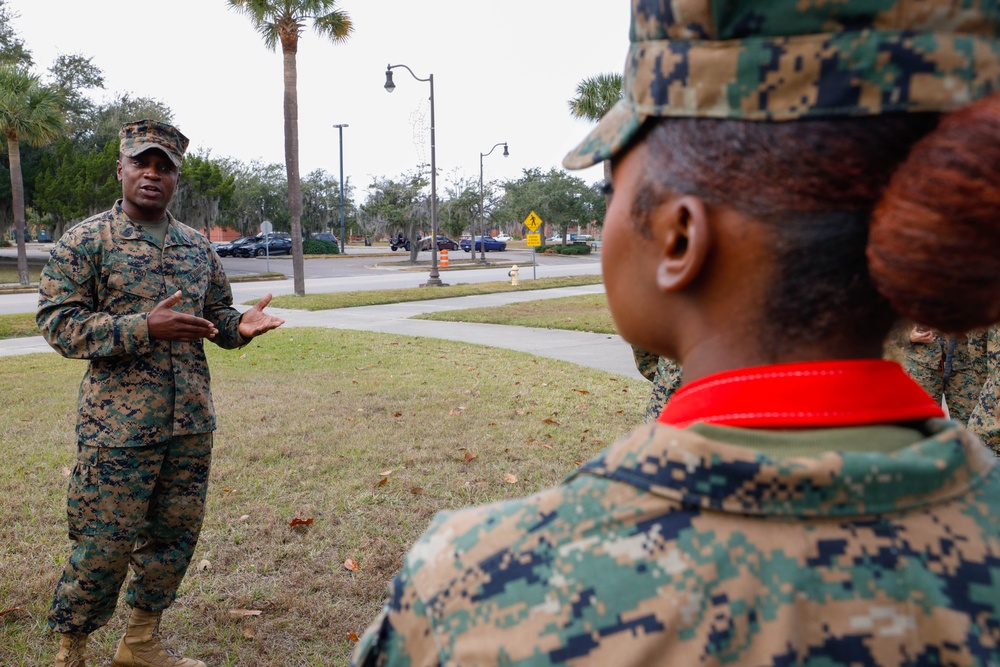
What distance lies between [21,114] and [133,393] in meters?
29.5

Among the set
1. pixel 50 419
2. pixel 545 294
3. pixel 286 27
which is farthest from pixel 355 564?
pixel 286 27

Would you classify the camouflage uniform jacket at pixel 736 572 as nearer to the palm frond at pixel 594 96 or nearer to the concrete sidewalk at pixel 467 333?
the concrete sidewalk at pixel 467 333

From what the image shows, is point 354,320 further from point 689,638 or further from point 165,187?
point 689,638

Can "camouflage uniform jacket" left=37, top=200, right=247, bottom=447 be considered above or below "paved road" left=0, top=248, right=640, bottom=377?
above

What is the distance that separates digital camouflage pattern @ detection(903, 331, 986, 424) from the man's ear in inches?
181

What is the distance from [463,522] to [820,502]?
369 millimetres

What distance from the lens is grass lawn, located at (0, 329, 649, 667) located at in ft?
12.5

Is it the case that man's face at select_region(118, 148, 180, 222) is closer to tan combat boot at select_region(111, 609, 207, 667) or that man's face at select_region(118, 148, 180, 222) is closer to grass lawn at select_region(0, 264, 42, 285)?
tan combat boot at select_region(111, 609, 207, 667)

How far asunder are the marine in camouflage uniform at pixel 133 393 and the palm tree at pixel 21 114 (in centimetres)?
2775

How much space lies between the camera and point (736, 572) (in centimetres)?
82

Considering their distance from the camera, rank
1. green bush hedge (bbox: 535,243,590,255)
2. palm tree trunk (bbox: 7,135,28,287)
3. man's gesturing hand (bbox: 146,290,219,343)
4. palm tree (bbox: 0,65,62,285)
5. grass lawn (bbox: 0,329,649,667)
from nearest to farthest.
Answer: man's gesturing hand (bbox: 146,290,219,343)
grass lawn (bbox: 0,329,649,667)
palm tree trunk (bbox: 7,135,28,287)
palm tree (bbox: 0,65,62,285)
green bush hedge (bbox: 535,243,590,255)

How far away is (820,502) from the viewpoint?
0.82 m

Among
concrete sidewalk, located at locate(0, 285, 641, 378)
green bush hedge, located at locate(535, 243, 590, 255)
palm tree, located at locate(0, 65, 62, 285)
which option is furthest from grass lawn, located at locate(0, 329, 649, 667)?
green bush hedge, located at locate(535, 243, 590, 255)

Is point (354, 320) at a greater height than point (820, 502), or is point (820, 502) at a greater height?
point (820, 502)
